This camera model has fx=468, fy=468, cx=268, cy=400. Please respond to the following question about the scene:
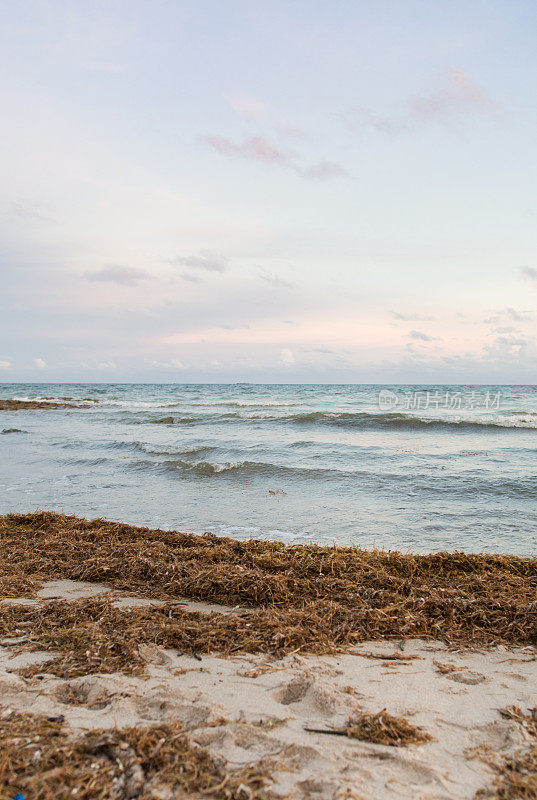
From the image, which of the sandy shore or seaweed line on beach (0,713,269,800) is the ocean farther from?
seaweed line on beach (0,713,269,800)

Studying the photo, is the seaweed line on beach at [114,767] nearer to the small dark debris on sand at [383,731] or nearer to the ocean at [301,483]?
the small dark debris on sand at [383,731]

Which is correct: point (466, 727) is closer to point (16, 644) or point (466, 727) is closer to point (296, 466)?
point (16, 644)

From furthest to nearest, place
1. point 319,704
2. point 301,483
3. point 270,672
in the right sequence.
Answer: point 301,483
point 270,672
point 319,704

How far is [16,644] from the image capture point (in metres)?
2.92

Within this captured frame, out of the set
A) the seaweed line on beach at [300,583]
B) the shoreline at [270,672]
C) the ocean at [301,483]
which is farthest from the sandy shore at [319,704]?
the ocean at [301,483]

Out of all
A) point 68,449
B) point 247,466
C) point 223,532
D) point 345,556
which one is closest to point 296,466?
point 247,466

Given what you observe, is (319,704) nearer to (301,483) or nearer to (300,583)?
(300,583)

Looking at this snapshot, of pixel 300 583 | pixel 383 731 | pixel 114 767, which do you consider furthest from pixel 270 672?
pixel 300 583

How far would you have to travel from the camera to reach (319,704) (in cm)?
235

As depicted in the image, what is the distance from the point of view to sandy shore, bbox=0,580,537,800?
185 centimetres

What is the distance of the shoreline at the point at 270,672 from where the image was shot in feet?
6.03

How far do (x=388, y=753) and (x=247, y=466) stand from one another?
8676 mm

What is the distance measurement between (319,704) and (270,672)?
0.39 meters

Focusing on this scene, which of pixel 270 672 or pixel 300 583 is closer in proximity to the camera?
pixel 270 672
